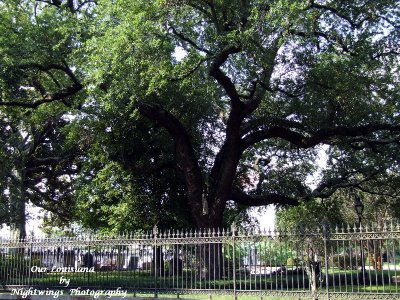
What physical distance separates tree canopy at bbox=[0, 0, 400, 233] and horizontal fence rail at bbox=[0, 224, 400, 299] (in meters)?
5.66

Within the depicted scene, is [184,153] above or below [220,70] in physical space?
below

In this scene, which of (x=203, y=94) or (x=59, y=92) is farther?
(x=203, y=94)

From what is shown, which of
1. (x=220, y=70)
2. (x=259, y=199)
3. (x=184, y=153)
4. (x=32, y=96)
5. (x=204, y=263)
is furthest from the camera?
(x=259, y=199)

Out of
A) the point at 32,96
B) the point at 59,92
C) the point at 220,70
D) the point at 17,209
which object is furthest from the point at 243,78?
the point at 17,209

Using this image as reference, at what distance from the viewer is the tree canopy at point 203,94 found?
57.0 feet

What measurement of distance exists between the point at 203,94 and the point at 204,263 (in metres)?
10.6

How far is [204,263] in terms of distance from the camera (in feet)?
49.1

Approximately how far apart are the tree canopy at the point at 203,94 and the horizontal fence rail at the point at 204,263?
5.66m

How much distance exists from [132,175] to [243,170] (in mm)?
6827

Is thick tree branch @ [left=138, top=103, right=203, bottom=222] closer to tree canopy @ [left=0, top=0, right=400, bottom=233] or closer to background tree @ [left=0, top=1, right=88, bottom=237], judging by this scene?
tree canopy @ [left=0, top=0, right=400, bottom=233]

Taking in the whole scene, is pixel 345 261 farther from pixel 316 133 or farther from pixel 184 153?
pixel 184 153

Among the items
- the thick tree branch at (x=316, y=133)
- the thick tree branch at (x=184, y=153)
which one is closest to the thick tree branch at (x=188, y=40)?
the thick tree branch at (x=184, y=153)

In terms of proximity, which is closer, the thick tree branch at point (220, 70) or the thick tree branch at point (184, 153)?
the thick tree branch at point (220, 70)

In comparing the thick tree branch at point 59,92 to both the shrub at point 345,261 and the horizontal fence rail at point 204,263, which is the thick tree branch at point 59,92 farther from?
the shrub at point 345,261
